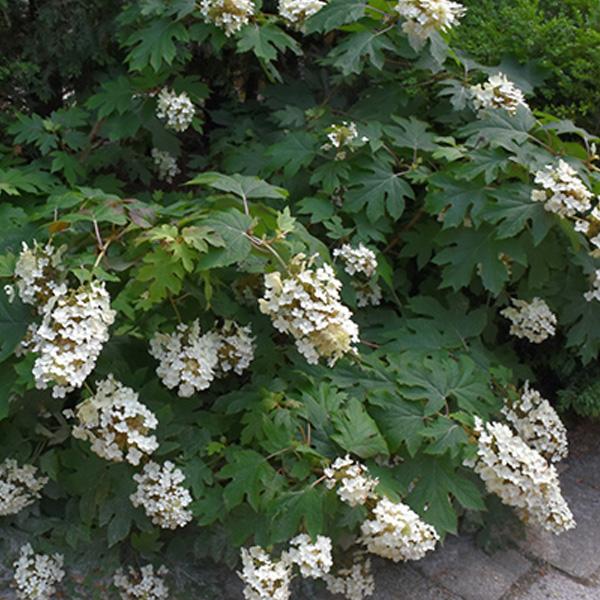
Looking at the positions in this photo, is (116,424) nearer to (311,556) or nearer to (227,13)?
(311,556)

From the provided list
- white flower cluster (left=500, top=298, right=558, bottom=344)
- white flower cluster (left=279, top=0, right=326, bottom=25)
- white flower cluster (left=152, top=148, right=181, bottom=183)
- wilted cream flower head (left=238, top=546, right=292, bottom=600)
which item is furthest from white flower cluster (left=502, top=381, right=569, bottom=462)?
white flower cluster (left=152, top=148, right=181, bottom=183)

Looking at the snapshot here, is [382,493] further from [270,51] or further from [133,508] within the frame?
A: [270,51]

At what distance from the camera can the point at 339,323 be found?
2.19 meters

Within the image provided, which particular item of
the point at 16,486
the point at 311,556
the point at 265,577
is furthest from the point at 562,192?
the point at 16,486

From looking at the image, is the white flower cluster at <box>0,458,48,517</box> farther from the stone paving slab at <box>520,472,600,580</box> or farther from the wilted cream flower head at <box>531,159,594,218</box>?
the wilted cream flower head at <box>531,159,594,218</box>

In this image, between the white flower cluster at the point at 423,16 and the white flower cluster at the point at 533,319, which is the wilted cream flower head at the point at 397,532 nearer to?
the white flower cluster at the point at 533,319

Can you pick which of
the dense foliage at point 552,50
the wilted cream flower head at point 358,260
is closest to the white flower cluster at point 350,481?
the wilted cream flower head at point 358,260

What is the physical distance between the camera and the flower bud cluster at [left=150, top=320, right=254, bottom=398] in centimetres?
230

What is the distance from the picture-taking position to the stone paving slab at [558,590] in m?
2.72

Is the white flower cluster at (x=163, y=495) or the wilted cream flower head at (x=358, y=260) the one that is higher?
the wilted cream flower head at (x=358, y=260)

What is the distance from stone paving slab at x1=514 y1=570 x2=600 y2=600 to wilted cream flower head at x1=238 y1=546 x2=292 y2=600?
2.89ft

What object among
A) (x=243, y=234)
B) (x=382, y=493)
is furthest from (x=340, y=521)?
(x=243, y=234)

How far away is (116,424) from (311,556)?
22.3 inches

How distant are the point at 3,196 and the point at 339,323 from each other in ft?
5.00
